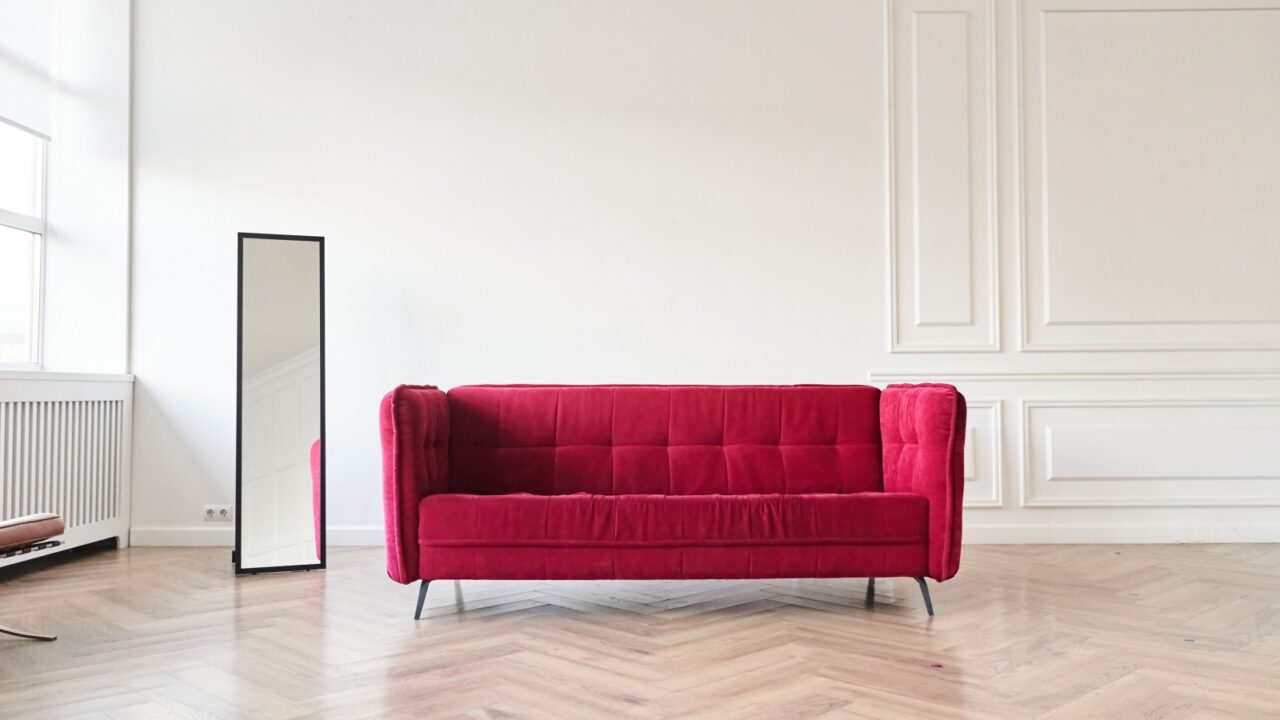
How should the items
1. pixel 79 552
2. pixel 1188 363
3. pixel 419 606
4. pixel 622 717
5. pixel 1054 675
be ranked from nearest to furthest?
pixel 622 717, pixel 1054 675, pixel 419 606, pixel 79 552, pixel 1188 363

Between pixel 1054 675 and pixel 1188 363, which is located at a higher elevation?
pixel 1188 363

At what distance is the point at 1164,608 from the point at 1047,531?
131 centimetres

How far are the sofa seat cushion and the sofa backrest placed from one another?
1.49 ft

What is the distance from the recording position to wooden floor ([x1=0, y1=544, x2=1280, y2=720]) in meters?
2.01

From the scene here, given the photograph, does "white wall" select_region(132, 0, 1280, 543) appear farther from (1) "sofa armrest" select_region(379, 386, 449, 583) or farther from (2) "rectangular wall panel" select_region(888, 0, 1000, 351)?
(1) "sofa armrest" select_region(379, 386, 449, 583)

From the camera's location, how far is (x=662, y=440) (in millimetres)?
3297

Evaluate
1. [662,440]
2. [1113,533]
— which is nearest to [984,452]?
[1113,533]

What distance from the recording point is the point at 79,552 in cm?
399

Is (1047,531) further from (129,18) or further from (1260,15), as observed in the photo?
(129,18)

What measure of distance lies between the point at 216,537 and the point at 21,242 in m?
1.65

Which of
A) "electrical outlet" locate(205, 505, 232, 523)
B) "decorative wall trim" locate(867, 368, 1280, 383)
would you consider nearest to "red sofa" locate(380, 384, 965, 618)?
"decorative wall trim" locate(867, 368, 1280, 383)

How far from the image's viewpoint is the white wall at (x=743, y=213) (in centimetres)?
425

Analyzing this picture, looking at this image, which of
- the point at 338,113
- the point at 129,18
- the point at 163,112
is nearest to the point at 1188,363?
the point at 338,113

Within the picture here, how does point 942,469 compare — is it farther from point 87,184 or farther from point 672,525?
point 87,184
